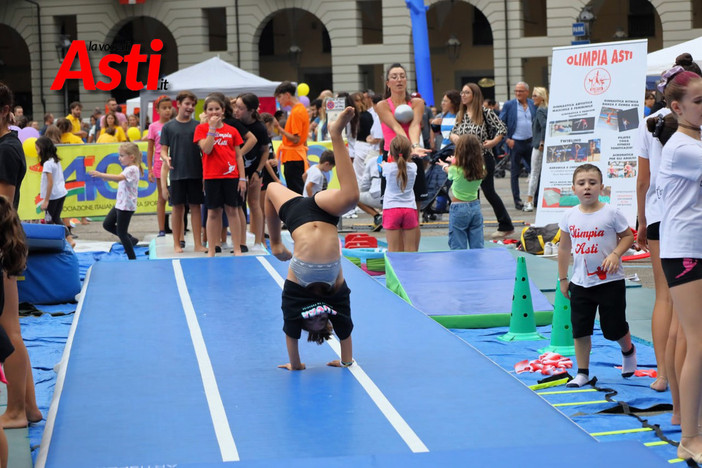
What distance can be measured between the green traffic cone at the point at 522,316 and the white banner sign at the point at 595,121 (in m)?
4.09

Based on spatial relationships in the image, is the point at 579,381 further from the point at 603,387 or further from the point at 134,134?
the point at 134,134

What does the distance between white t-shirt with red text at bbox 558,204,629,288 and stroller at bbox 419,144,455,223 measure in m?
8.81

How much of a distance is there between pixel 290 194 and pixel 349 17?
40.6 m

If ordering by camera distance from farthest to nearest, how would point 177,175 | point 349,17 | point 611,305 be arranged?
point 349,17
point 177,175
point 611,305

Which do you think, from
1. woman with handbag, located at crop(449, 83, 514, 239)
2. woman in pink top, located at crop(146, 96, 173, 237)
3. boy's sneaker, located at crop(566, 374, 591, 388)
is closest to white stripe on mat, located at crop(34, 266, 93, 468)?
boy's sneaker, located at crop(566, 374, 591, 388)

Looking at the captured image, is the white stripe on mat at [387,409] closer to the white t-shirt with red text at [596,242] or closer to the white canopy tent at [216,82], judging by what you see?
the white t-shirt with red text at [596,242]

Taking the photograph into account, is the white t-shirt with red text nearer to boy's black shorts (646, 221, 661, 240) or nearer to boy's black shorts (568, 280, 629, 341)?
boy's black shorts (568, 280, 629, 341)

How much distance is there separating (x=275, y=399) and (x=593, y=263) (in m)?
2.11

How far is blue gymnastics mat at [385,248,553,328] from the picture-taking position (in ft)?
28.4

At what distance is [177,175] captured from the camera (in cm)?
1201

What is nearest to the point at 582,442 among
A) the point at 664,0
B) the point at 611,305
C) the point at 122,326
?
the point at 611,305

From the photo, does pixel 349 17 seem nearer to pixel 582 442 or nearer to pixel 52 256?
pixel 52 256

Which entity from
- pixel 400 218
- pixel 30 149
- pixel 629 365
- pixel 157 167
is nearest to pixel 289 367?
pixel 629 365

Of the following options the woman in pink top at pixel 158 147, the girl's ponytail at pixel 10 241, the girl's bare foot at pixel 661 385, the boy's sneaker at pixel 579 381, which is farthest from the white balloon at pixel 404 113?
the girl's ponytail at pixel 10 241
